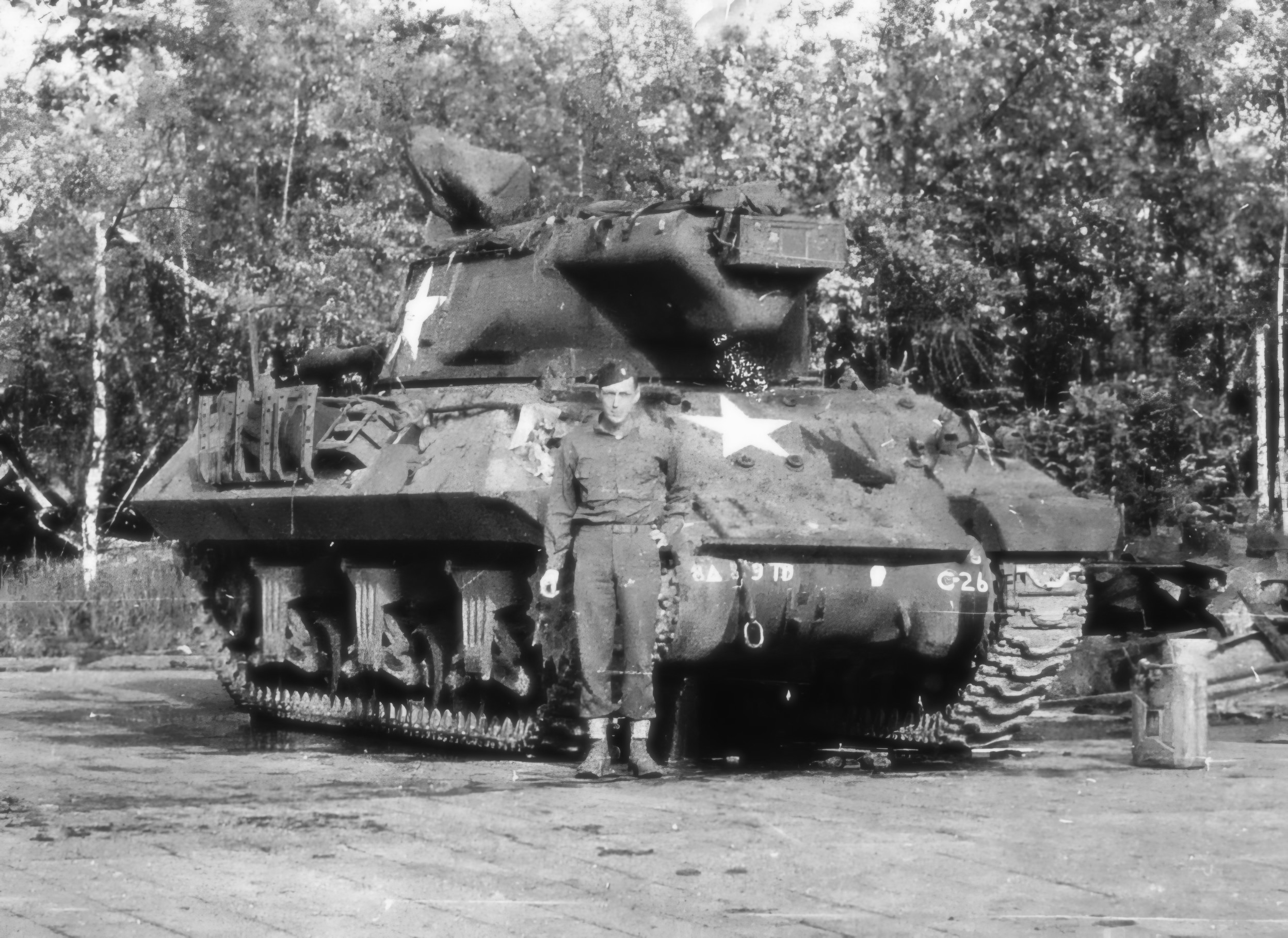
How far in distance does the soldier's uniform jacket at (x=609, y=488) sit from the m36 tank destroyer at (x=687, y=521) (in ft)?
0.63

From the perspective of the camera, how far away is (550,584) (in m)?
10.8

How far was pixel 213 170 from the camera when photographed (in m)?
23.8

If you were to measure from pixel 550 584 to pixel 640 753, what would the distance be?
83 cm

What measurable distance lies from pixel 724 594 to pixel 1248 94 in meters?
12.2

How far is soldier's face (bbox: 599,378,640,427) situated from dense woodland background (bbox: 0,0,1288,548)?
9.60 metres

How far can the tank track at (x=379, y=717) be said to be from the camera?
11.8 m

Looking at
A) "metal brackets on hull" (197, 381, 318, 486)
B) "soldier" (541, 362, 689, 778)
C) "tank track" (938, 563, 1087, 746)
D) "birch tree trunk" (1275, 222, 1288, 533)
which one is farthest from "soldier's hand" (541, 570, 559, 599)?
"birch tree trunk" (1275, 222, 1288, 533)

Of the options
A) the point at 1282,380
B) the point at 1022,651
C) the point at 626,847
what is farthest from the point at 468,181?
the point at 1282,380

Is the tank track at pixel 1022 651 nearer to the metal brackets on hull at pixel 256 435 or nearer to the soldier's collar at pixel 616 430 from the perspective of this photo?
the soldier's collar at pixel 616 430

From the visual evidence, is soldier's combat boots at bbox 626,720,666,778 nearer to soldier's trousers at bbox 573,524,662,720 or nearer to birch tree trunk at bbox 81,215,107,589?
soldier's trousers at bbox 573,524,662,720

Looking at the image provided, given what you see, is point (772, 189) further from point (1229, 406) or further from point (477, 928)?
point (1229, 406)

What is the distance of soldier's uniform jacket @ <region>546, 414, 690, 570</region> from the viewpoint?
10750mm

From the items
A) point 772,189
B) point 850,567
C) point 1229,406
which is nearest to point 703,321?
point 772,189

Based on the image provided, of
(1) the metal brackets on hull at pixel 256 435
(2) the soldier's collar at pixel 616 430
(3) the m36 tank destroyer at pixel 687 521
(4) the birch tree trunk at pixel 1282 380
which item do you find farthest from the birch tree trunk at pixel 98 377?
(2) the soldier's collar at pixel 616 430
